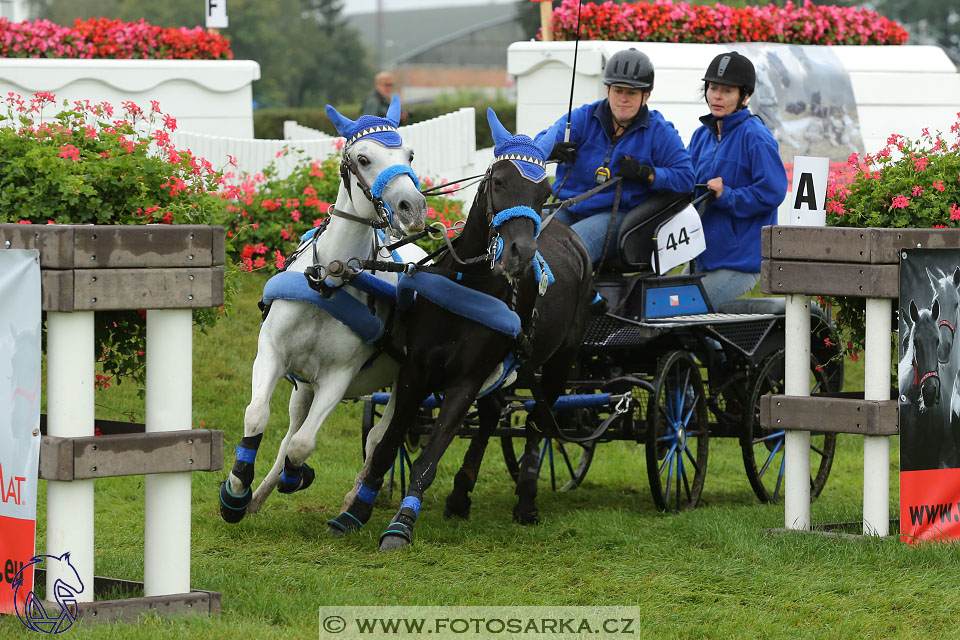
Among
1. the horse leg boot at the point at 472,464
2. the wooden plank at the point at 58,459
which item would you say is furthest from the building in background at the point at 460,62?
the wooden plank at the point at 58,459

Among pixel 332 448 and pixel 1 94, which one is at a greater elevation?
pixel 1 94

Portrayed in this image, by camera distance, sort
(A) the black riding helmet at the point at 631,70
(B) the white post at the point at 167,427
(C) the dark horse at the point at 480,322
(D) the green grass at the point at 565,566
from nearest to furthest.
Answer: (B) the white post at the point at 167,427 < (D) the green grass at the point at 565,566 < (C) the dark horse at the point at 480,322 < (A) the black riding helmet at the point at 631,70

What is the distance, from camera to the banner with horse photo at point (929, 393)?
5.88 meters

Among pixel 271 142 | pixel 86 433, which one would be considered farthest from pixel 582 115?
pixel 271 142

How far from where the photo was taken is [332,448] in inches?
363

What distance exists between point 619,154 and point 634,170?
0.30 meters

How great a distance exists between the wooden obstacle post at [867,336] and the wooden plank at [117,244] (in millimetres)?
2702

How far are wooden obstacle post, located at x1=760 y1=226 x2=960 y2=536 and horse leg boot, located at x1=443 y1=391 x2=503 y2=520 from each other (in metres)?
1.44

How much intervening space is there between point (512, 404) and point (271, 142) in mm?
6180

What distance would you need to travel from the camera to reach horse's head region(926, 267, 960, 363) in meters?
5.95

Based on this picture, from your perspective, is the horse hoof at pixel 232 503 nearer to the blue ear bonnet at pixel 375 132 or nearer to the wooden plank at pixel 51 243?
the blue ear bonnet at pixel 375 132

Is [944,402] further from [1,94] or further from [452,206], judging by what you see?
[1,94]

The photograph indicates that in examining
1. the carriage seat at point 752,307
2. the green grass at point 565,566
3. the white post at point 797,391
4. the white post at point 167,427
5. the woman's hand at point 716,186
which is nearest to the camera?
the white post at point 167,427

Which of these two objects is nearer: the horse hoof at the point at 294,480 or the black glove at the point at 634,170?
the horse hoof at the point at 294,480
